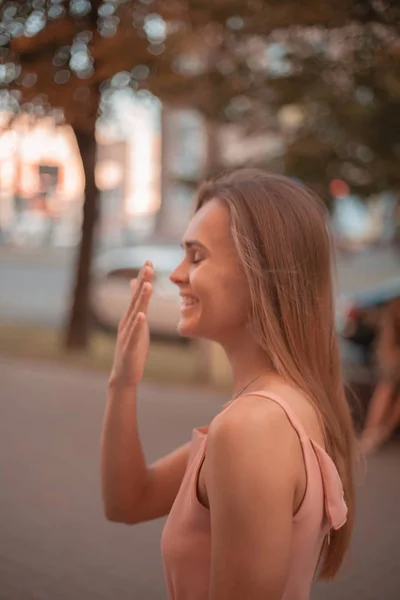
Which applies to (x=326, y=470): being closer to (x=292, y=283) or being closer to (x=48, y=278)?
(x=292, y=283)

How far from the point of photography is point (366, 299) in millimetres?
9477

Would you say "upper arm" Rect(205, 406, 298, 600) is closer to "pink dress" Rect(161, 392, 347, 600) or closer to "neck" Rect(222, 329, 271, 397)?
"pink dress" Rect(161, 392, 347, 600)

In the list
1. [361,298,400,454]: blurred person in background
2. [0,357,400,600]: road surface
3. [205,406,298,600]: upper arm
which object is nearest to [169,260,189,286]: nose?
[205,406,298,600]: upper arm

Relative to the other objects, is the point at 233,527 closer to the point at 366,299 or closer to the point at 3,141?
the point at 3,141

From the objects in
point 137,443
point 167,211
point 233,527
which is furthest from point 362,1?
point 167,211

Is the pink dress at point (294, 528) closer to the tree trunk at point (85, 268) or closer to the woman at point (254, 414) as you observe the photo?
the woman at point (254, 414)

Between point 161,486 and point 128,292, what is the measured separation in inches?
426

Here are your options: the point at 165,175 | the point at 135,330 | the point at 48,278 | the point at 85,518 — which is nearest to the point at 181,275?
the point at 135,330

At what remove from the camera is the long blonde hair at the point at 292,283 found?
136 centimetres

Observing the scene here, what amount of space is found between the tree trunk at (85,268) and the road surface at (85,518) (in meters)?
2.90

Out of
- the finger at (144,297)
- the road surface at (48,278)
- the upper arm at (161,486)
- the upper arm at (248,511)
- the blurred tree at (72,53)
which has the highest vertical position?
the blurred tree at (72,53)

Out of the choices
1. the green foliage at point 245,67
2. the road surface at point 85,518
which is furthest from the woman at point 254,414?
the green foliage at point 245,67

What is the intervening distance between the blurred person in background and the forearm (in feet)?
15.3

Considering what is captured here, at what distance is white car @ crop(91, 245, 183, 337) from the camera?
11.7m
